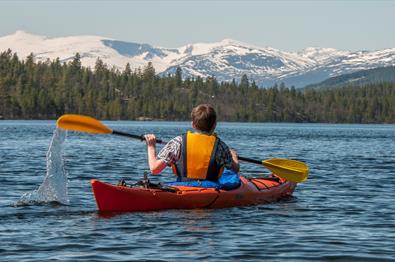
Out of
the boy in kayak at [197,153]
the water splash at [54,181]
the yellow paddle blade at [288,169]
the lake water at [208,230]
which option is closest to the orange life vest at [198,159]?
the boy in kayak at [197,153]

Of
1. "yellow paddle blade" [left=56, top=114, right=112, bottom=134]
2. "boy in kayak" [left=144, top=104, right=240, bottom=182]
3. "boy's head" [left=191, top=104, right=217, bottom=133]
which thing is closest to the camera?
"boy's head" [left=191, top=104, right=217, bottom=133]

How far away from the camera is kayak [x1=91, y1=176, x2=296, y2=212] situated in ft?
56.0

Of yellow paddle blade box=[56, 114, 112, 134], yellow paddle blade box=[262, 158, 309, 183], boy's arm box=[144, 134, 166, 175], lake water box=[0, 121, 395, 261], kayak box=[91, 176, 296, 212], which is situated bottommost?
lake water box=[0, 121, 395, 261]

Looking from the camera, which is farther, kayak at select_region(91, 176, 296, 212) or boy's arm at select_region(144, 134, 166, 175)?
kayak at select_region(91, 176, 296, 212)

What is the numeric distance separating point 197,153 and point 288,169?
4.20 metres

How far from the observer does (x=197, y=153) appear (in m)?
17.5

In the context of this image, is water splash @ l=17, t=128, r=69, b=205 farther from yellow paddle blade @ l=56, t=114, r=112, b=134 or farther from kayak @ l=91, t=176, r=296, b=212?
kayak @ l=91, t=176, r=296, b=212

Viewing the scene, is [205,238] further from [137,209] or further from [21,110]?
[21,110]

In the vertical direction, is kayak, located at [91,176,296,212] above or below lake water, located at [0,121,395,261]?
above

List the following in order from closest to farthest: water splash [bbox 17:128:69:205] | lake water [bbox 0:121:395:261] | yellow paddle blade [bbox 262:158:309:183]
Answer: lake water [bbox 0:121:395:261] → water splash [bbox 17:128:69:205] → yellow paddle blade [bbox 262:158:309:183]

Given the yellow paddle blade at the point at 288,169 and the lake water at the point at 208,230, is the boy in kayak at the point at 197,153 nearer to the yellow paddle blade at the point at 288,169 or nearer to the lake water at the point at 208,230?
the lake water at the point at 208,230

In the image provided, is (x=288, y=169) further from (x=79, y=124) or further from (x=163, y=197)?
(x=79, y=124)

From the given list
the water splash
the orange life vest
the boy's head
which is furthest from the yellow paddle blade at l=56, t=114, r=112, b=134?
the boy's head

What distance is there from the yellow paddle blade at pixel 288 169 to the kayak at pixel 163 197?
1614mm
